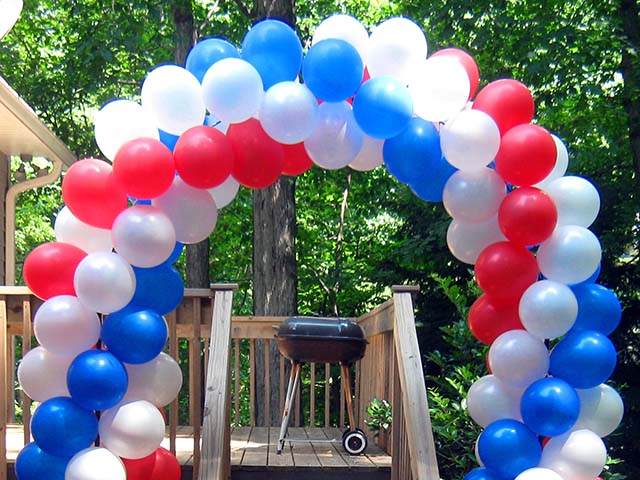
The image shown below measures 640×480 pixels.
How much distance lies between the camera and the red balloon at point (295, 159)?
13.1ft

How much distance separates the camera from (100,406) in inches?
135

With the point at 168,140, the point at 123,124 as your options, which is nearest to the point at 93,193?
the point at 123,124

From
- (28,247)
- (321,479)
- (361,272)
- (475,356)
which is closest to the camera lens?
(321,479)

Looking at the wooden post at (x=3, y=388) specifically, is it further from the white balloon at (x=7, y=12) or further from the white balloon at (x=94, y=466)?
the white balloon at (x=7, y=12)

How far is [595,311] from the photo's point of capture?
12.3ft

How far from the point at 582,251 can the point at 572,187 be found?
349 millimetres

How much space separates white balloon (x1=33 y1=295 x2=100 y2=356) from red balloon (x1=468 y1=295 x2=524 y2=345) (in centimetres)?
187

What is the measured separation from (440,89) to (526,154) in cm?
49

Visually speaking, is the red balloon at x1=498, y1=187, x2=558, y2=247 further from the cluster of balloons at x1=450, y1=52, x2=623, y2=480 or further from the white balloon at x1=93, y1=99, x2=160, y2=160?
the white balloon at x1=93, y1=99, x2=160, y2=160

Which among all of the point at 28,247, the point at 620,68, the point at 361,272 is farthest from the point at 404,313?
the point at 28,247

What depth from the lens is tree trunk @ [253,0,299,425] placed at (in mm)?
8523

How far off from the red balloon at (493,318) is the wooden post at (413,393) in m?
0.38

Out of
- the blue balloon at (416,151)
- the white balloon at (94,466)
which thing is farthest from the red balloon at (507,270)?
the white balloon at (94,466)

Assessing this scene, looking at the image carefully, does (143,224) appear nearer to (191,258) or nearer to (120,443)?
(120,443)
